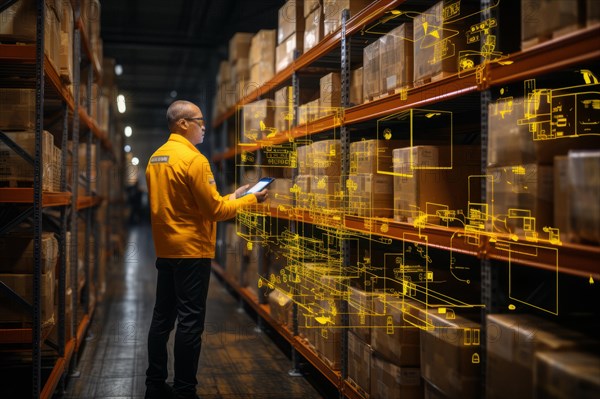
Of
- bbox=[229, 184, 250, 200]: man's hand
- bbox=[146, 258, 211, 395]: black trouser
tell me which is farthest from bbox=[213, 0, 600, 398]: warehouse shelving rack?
bbox=[146, 258, 211, 395]: black trouser

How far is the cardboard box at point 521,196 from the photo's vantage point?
2230mm

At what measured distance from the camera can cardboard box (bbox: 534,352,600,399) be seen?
185cm

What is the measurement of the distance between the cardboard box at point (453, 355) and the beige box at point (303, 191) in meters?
2.05

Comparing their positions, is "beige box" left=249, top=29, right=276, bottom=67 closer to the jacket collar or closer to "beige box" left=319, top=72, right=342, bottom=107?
"beige box" left=319, top=72, right=342, bottom=107

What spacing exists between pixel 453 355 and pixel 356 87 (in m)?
Result: 2.24

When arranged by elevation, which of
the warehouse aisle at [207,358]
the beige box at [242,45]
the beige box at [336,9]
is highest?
the beige box at [242,45]

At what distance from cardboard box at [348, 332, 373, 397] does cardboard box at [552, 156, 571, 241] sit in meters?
1.84

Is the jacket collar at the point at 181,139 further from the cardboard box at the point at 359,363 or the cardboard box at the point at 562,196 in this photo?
the cardboard box at the point at 562,196

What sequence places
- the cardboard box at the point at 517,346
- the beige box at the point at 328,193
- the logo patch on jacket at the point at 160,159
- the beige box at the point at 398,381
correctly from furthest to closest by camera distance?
the beige box at the point at 328,193 → the logo patch on jacket at the point at 160,159 → the beige box at the point at 398,381 → the cardboard box at the point at 517,346

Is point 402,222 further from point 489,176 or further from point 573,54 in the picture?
point 573,54

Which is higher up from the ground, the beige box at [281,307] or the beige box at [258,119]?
the beige box at [258,119]

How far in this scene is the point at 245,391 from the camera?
15.2 ft

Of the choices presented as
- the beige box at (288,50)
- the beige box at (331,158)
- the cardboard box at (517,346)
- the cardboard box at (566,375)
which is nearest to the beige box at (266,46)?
the beige box at (288,50)

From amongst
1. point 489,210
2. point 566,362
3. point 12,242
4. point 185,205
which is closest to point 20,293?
point 12,242
